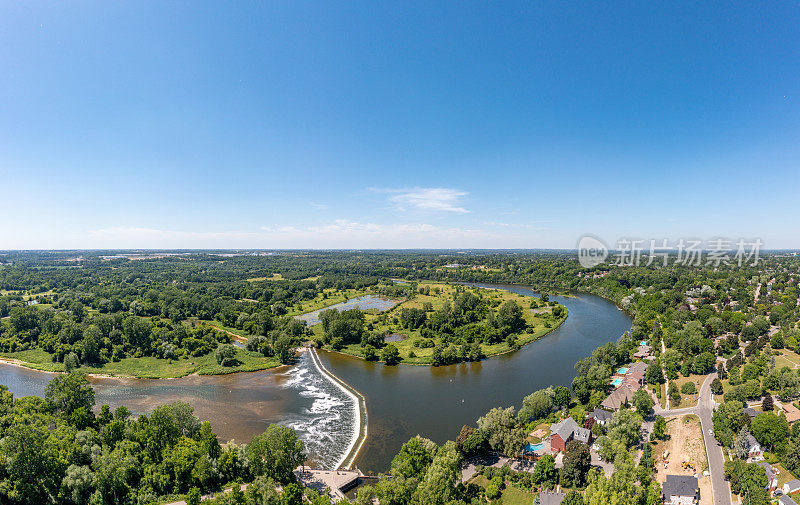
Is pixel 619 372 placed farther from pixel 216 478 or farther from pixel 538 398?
pixel 216 478

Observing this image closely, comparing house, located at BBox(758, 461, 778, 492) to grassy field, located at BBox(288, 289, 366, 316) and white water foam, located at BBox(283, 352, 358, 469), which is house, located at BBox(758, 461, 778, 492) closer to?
white water foam, located at BBox(283, 352, 358, 469)

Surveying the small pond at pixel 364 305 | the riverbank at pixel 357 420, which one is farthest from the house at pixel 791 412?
the small pond at pixel 364 305

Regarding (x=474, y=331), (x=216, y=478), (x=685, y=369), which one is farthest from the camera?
(x=474, y=331)

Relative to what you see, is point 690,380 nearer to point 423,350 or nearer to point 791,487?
point 791,487

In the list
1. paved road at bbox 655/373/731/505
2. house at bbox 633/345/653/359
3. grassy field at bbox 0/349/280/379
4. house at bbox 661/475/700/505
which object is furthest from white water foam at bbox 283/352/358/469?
house at bbox 633/345/653/359

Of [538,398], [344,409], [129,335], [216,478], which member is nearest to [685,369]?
[538,398]

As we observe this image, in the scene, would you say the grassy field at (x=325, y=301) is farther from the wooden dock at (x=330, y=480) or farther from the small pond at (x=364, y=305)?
the wooden dock at (x=330, y=480)

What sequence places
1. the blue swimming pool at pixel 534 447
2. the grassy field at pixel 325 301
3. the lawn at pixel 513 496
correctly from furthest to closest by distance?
1. the grassy field at pixel 325 301
2. the blue swimming pool at pixel 534 447
3. the lawn at pixel 513 496
